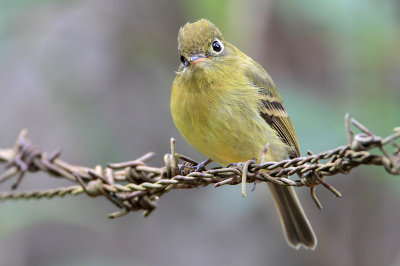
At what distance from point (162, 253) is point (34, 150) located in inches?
154

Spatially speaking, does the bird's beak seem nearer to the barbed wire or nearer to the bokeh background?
the bokeh background

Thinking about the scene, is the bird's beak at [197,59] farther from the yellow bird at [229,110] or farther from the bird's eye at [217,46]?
the bird's eye at [217,46]

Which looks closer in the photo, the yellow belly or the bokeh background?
the yellow belly

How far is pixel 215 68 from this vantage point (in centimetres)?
334

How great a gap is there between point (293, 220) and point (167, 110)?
2.67 meters

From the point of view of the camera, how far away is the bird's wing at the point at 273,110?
3.45 meters

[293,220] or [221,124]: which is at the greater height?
[221,124]

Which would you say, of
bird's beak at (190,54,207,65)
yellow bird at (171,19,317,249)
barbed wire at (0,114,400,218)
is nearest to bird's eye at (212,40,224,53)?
yellow bird at (171,19,317,249)

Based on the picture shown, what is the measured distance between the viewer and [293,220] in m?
3.62

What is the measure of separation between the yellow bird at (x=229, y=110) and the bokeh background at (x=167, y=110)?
0.77ft

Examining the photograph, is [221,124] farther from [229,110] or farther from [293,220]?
[293,220]

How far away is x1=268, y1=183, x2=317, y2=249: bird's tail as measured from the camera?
3527mm

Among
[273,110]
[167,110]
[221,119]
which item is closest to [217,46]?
[273,110]

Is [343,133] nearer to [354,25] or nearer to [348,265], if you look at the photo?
[354,25]
